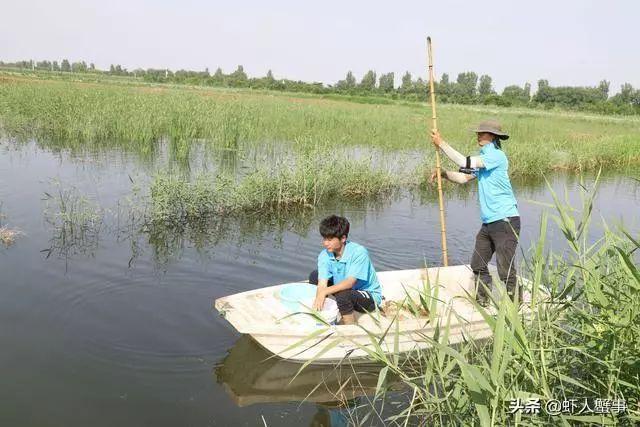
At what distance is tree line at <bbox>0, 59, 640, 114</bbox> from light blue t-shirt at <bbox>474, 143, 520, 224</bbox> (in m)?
40.3

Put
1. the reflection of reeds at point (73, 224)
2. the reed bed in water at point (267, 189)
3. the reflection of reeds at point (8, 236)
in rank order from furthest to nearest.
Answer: the reed bed in water at point (267, 189) < the reflection of reeds at point (73, 224) < the reflection of reeds at point (8, 236)

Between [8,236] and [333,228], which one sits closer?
[333,228]

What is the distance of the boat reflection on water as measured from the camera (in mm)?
3912

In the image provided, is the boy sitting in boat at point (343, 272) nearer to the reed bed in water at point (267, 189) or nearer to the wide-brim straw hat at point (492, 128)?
the wide-brim straw hat at point (492, 128)

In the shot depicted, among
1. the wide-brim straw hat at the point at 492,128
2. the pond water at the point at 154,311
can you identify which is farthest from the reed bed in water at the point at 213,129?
the wide-brim straw hat at the point at 492,128

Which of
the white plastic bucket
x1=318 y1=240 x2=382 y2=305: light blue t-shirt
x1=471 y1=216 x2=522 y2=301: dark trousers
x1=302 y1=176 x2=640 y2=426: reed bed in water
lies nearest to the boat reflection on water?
the white plastic bucket

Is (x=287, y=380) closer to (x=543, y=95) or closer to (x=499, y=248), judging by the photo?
(x=499, y=248)

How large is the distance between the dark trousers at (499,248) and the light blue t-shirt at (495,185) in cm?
8

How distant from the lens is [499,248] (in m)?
4.63

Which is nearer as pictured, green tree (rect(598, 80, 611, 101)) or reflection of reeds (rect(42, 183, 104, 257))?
reflection of reeds (rect(42, 183, 104, 257))

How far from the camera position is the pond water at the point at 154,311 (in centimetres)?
367

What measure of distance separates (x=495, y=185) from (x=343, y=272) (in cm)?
148

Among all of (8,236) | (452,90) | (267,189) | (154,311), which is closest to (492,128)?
(154,311)

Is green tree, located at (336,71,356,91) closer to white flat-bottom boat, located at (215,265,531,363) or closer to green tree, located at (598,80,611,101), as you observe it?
green tree, located at (598,80,611,101)
